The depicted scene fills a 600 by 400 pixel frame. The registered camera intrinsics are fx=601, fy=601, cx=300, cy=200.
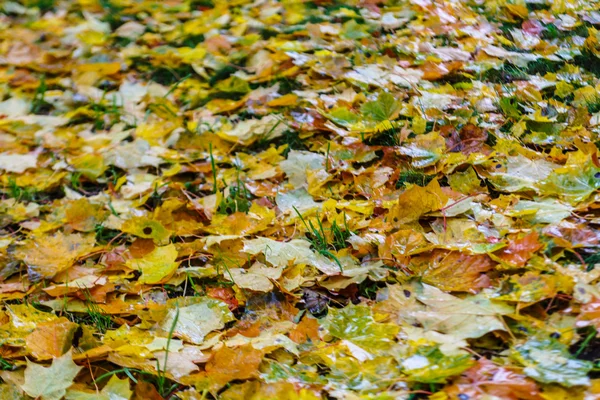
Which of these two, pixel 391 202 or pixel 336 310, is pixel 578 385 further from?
pixel 391 202

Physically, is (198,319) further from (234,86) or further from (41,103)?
(41,103)

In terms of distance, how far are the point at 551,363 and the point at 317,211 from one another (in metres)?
0.76

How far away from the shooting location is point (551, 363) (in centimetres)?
108

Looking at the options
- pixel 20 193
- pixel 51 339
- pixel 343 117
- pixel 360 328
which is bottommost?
pixel 20 193

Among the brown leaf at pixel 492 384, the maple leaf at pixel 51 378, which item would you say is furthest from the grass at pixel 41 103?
the brown leaf at pixel 492 384

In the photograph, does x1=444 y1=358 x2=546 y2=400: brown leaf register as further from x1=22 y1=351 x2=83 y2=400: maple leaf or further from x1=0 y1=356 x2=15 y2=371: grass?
x1=0 y1=356 x2=15 y2=371: grass

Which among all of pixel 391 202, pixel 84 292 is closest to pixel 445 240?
pixel 391 202

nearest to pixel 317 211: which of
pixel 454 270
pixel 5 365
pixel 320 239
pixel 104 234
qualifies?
pixel 320 239

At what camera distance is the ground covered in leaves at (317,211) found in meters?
1.21

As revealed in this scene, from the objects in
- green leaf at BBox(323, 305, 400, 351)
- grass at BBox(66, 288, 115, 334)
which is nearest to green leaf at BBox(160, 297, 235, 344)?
grass at BBox(66, 288, 115, 334)

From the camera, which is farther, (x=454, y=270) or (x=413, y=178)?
(x=413, y=178)

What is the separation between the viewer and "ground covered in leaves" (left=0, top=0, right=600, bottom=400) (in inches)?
47.4

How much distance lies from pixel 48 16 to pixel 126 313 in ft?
9.12

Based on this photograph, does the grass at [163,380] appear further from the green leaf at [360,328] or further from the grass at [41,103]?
the grass at [41,103]
